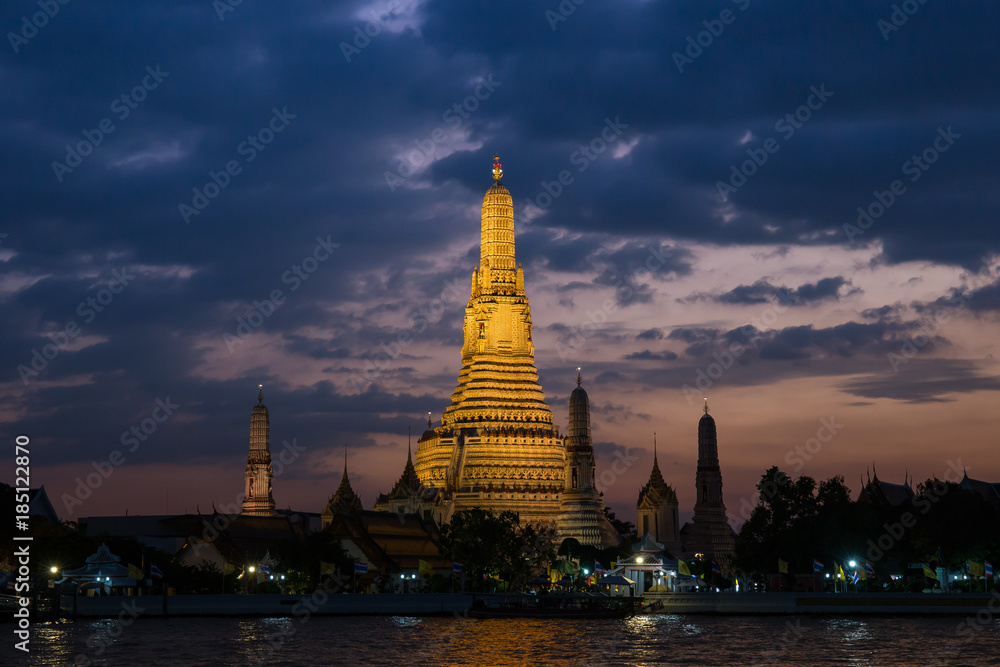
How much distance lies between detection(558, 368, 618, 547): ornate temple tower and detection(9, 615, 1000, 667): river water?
1791 inches

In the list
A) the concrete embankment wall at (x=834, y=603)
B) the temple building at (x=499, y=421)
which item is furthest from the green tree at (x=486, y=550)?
the temple building at (x=499, y=421)

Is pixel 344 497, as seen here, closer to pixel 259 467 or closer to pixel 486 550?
pixel 259 467

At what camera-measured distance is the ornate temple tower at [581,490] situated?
131625 mm

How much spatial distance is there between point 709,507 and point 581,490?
14694mm

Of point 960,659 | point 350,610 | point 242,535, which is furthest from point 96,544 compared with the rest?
point 960,659

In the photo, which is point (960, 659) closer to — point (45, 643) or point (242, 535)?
point (45, 643)

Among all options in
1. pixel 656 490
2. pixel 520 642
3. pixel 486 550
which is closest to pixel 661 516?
pixel 656 490

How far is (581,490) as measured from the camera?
134 m

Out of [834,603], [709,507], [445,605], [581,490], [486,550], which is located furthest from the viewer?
[709,507]

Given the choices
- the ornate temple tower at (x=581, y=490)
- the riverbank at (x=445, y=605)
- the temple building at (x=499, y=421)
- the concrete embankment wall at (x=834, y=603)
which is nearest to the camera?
the concrete embankment wall at (x=834, y=603)

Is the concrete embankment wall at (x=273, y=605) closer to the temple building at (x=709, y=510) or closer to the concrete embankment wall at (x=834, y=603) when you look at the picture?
the concrete embankment wall at (x=834, y=603)

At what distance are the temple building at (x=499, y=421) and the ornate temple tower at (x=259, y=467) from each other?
1652 cm

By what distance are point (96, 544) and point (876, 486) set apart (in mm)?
61636

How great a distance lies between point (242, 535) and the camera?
10531 cm
